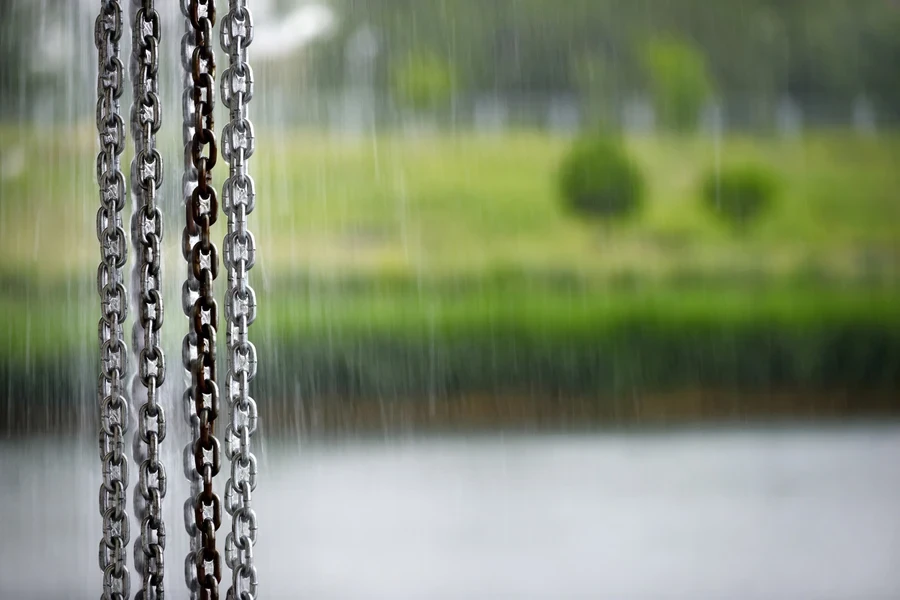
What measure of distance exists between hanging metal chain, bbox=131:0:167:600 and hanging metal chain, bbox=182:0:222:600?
0.13ft

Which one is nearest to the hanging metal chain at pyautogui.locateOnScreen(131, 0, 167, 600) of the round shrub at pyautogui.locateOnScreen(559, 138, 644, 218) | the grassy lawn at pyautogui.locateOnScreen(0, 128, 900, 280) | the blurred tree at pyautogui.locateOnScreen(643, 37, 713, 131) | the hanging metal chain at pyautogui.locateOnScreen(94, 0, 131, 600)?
the hanging metal chain at pyautogui.locateOnScreen(94, 0, 131, 600)

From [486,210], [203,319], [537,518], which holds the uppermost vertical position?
[486,210]

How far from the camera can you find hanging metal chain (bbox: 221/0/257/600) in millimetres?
941

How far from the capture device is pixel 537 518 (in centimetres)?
125

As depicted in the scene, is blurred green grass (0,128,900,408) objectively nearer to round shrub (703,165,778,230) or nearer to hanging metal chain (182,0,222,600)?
round shrub (703,165,778,230)

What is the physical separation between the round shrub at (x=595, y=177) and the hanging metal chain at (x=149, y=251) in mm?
614

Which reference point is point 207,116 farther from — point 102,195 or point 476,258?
point 476,258

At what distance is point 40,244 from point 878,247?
1325mm

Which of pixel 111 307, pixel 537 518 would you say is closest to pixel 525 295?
pixel 537 518

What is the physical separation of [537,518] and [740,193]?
2.02 ft

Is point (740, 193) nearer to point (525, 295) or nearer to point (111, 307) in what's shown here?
point (525, 295)

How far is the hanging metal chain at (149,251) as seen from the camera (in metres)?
0.96

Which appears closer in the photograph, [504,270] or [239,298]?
[239,298]

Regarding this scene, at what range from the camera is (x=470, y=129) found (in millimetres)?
1246
